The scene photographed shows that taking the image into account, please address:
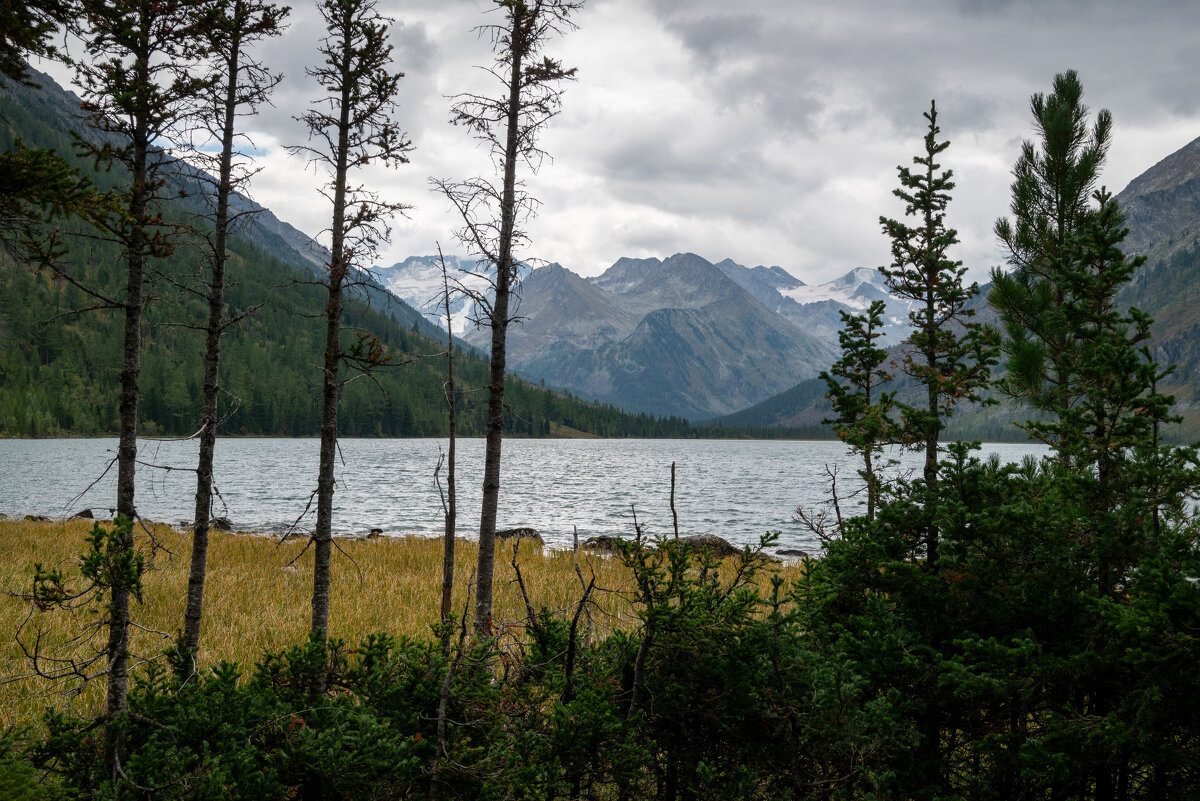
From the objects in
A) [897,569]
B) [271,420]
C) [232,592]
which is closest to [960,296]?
[897,569]

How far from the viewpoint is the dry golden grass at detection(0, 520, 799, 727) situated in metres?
9.31

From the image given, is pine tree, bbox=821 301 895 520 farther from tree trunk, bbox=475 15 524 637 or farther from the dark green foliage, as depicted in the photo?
tree trunk, bbox=475 15 524 637

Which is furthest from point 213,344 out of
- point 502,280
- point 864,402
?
point 864,402

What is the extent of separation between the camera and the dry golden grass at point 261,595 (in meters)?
9.31

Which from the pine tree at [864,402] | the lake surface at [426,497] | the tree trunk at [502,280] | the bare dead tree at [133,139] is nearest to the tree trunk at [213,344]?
the bare dead tree at [133,139]

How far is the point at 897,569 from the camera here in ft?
15.1

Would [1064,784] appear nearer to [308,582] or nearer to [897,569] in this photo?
[897,569]

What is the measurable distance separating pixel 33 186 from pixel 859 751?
25.3ft

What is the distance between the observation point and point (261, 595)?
1439 centimetres

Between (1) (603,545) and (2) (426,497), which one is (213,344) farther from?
(2) (426,497)

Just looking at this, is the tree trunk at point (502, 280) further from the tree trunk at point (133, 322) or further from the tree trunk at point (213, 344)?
the tree trunk at point (133, 322)

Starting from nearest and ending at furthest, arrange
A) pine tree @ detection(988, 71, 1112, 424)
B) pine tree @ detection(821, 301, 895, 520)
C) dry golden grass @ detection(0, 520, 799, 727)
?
pine tree @ detection(821, 301, 895, 520) < dry golden grass @ detection(0, 520, 799, 727) < pine tree @ detection(988, 71, 1112, 424)

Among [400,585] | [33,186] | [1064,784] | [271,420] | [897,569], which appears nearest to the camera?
[1064,784]

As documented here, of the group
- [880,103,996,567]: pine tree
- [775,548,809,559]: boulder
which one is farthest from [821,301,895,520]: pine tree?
[775,548,809,559]: boulder
